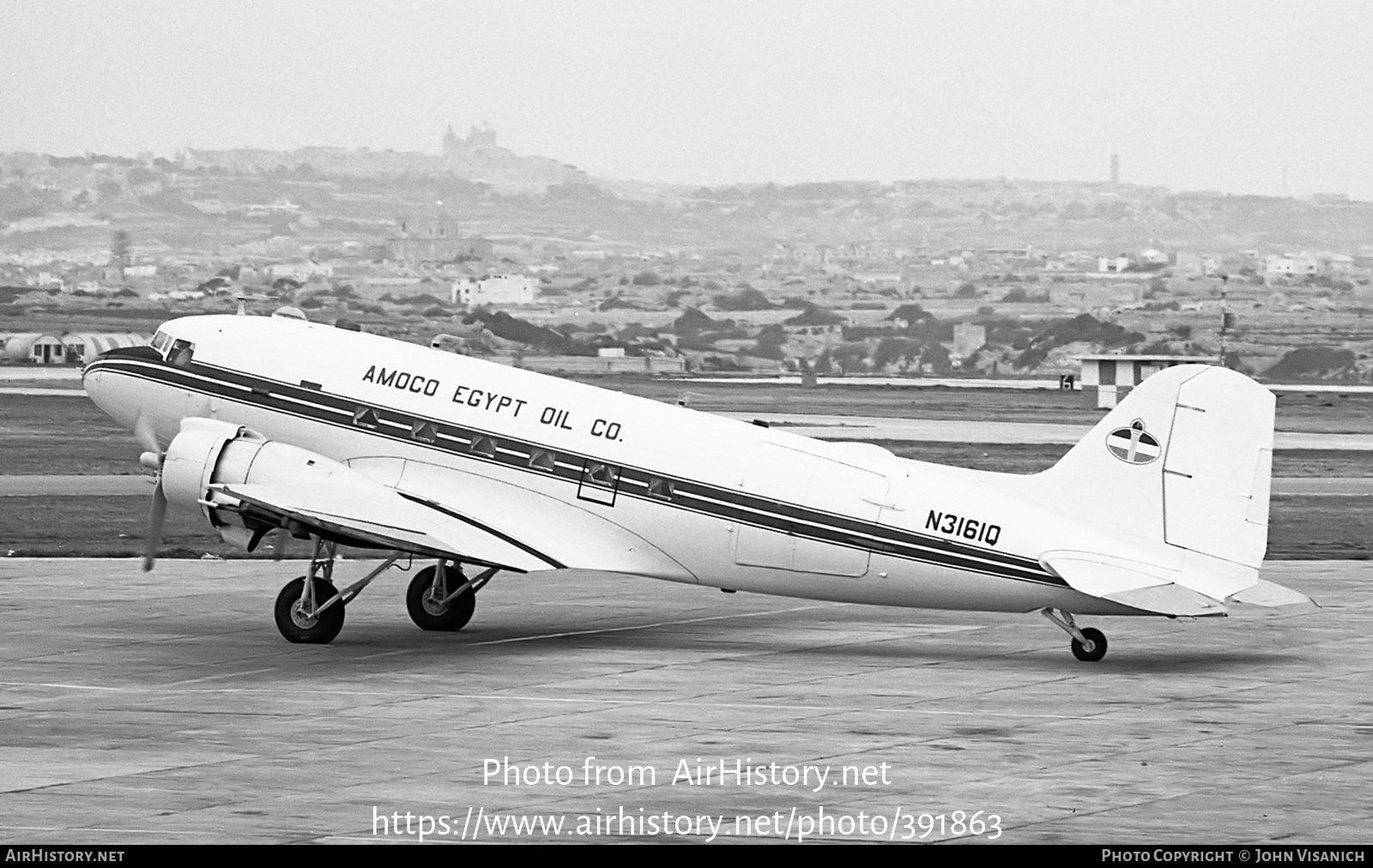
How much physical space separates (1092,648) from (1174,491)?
262 cm

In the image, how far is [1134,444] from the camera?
2481cm

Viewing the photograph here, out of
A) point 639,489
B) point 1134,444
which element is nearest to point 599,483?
point 639,489

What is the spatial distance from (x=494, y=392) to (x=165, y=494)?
482cm

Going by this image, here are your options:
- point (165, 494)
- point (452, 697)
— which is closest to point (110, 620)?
point (165, 494)

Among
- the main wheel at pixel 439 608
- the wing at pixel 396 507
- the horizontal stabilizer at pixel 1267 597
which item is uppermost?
the wing at pixel 396 507

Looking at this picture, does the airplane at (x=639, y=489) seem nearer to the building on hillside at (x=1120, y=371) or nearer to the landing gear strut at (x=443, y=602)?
the landing gear strut at (x=443, y=602)

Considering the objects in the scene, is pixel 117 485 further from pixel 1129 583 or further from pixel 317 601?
pixel 1129 583

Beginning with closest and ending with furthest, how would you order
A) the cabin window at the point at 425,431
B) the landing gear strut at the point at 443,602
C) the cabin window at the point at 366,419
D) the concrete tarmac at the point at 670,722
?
the concrete tarmac at the point at 670,722, the cabin window at the point at 425,431, the cabin window at the point at 366,419, the landing gear strut at the point at 443,602

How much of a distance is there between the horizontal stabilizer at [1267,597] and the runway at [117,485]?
3506 centimetres

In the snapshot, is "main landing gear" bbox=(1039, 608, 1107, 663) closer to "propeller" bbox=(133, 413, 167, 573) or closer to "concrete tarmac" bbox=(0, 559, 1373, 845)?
"concrete tarmac" bbox=(0, 559, 1373, 845)

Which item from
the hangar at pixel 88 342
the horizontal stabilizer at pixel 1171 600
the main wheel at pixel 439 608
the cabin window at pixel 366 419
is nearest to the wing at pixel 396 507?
the cabin window at pixel 366 419

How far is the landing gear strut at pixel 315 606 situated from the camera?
27125 mm

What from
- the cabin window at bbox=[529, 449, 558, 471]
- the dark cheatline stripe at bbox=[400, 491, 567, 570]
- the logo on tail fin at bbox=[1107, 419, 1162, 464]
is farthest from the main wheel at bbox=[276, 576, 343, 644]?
the logo on tail fin at bbox=[1107, 419, 1162, 464]

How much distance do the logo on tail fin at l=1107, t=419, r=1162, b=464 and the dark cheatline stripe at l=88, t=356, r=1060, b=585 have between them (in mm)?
98
